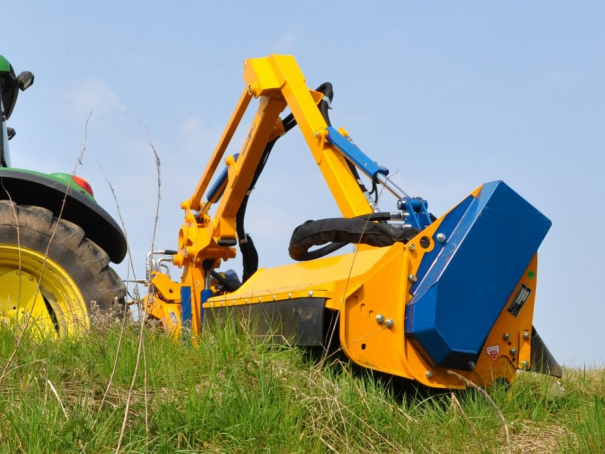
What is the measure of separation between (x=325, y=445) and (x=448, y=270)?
3.44ft

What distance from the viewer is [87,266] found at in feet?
15.6

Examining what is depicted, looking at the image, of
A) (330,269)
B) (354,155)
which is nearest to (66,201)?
(354,155)

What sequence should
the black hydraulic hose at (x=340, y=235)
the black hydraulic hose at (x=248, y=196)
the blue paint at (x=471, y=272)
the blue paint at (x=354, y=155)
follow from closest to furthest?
the blue paint at (x=471, y=272), the black hydraulic hose at (x=340, y=235), the blue paint at (x=354, y=155), the black hydraulic hose at (x=248, y=196)

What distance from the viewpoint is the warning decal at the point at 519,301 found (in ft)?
12.3

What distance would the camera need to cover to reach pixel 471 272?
11.9ft

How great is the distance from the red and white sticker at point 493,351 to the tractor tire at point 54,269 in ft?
6.77

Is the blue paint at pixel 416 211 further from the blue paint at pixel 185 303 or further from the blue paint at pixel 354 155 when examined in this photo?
the blue paint at pixel 185 303

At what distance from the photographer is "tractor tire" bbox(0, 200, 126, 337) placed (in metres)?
4.68

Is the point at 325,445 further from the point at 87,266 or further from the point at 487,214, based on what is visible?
the point at 87,266

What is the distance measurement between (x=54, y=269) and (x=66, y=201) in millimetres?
521

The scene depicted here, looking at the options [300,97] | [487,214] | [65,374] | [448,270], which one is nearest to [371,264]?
[448,270]

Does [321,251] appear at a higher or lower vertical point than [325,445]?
higher

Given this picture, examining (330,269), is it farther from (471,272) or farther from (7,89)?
(7,89)

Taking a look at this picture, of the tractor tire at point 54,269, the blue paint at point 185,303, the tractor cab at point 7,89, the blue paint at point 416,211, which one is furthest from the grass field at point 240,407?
the tractor cab at point 7,89
